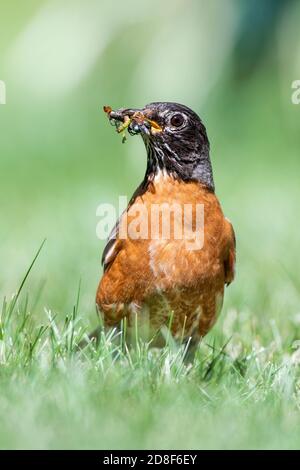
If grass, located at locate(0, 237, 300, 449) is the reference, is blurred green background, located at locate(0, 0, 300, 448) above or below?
above

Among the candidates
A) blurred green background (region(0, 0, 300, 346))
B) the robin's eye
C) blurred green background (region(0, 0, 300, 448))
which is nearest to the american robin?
the robin's eye

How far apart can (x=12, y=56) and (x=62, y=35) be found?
177 cm

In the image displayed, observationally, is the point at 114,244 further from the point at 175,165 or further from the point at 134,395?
the point at 134,395

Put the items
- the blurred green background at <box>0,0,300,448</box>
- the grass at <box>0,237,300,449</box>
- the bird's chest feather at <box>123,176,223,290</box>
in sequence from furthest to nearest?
the blurred green background at <box>0,0,300,448</box> < the bird's chest feather at <box>123,176,223,290</box> < the grass at <box>0,237,300,449</box>

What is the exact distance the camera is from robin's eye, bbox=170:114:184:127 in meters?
4.88

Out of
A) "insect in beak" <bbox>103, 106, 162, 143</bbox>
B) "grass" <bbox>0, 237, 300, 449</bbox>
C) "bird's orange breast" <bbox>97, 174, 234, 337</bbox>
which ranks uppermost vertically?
"insect in beak" <bbox>103, 106, 162, 143</bbox>

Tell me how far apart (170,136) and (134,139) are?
12.8ft

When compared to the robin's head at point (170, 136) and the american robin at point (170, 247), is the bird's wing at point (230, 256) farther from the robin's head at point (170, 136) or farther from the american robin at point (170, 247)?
the robin's head at point (170, 136)

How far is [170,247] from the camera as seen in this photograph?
183 inches

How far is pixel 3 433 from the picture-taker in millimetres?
3188

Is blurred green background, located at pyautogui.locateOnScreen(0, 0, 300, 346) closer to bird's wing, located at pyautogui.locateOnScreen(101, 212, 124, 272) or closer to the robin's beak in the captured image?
bird's wing, located at pyautogui.locateOnScreen(101, 212, 124, 272)

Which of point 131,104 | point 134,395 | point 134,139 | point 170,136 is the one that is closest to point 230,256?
point 170,136

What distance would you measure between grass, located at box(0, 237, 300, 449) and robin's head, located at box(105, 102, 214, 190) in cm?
93

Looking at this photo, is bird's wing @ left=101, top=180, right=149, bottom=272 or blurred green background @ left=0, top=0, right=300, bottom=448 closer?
bird's wing @ left=101, top=180, right=149, bottom=272
